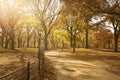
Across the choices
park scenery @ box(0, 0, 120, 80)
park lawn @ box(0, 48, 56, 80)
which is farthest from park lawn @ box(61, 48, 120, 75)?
park lawn @ box(0, 48, 56, 80)

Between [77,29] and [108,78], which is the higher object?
[77,29]

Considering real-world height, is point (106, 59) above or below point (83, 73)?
above

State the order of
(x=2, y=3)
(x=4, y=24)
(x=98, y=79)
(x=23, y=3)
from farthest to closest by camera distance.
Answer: (x=4, y=24) < (x=2, y=3) < (x=23, y=3) < (x=98, y=79)

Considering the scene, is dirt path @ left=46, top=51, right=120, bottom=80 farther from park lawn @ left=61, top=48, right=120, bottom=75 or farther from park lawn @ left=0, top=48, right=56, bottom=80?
park lawn @ left=61, top=48, right=120, bottom=75

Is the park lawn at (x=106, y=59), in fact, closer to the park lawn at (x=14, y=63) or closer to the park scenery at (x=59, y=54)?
the park scenery at (x=59, y=54)

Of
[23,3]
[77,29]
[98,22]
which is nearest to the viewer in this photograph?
[98,22]

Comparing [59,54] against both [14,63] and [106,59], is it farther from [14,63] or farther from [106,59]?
[14,63]

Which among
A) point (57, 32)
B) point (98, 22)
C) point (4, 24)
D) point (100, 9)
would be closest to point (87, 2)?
point (100, 9)

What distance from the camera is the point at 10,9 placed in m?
38.2

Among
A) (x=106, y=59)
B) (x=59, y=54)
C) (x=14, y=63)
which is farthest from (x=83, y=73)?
(x=59, y=54)

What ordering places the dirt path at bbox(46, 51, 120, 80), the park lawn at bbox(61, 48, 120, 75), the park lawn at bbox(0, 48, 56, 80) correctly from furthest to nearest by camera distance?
the park lawn at bbox(61, 48, 120, 75)
the park lawn at bbox(0, 48, 56, 80)
the dirt path at bbox(46, 51, 120, 80)

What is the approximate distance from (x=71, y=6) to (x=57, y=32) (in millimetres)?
46885

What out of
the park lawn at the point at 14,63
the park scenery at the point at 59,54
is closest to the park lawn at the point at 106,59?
the park scenery at the point at 59,54

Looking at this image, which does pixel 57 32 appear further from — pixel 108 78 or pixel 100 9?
pixel 108 78
